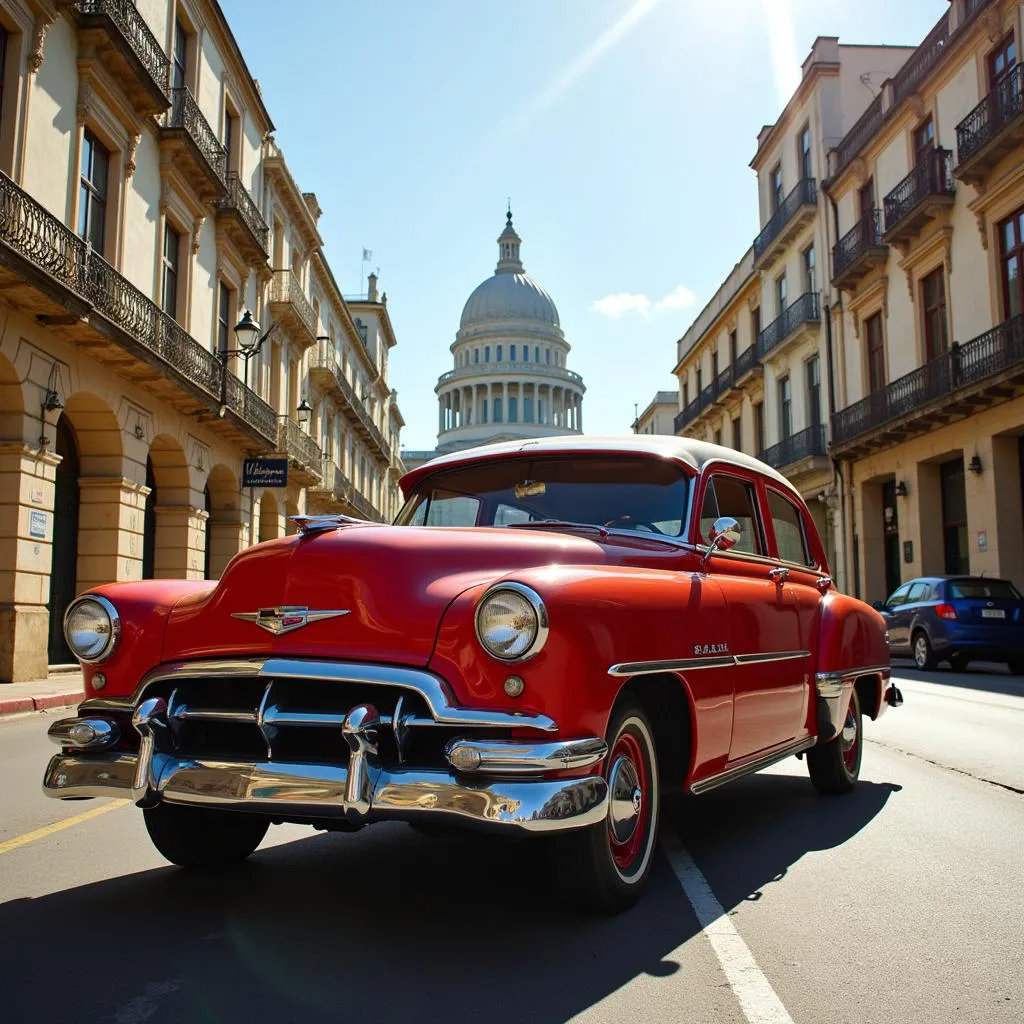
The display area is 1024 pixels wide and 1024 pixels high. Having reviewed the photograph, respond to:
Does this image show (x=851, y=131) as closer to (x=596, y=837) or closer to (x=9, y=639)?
(x=9, y=639)

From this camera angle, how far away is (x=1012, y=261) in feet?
72.7

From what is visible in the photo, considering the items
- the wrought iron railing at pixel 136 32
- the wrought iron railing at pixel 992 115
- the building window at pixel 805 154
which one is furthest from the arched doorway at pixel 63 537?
the building window at pixel 805 154

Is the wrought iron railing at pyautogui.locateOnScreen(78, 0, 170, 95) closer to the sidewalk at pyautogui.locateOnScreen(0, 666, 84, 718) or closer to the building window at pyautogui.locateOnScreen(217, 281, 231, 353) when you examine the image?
the building window at pyautogui.locateOnScreen(217, 281, 231, 353)

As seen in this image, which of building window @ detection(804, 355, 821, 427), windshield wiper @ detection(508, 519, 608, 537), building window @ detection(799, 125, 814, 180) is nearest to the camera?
windshield wiper @ detection(508, 519, 608, 537)

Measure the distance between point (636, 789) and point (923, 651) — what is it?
15.2 m

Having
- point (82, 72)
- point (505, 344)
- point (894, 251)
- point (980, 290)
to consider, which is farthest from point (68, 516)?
point (505, 344)

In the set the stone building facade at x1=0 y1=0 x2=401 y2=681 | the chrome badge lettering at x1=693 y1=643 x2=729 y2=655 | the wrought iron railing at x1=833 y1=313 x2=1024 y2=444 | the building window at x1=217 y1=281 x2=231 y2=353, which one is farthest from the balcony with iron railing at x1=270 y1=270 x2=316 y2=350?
the chrome badge lettering at x1=693 y1=643 x2=729 y2=655

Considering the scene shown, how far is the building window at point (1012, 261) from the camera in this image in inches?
857

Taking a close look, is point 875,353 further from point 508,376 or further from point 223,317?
point 508,376

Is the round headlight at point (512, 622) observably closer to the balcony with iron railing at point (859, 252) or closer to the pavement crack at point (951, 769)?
the pavement crack at point (951, 769)

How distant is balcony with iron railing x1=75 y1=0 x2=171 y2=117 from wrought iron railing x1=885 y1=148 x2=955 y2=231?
55.7 feet

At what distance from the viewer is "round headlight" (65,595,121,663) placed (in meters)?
3.90

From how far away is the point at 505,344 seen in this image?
113 metres

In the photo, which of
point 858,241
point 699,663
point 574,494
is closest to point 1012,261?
point 858,241
